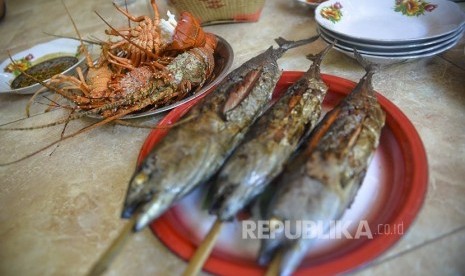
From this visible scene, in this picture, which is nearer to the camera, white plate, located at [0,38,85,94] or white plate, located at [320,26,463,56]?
white plate, located at [320,26,463,56]

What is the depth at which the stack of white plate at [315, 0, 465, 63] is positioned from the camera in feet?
3.95

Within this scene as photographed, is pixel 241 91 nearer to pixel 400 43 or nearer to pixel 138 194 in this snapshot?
pixel 138 194

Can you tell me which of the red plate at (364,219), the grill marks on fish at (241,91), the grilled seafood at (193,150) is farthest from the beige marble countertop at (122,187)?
the grill marks on fish at (241,91)

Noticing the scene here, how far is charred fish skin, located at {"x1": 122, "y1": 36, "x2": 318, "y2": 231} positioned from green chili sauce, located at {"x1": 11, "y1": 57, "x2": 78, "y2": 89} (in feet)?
3.62

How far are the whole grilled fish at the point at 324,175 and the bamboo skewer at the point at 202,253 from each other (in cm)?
11

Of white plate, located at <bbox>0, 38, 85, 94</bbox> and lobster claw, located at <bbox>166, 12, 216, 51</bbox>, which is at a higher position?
lobster claw, located at <bbox>166, 12, 216, 51</bbox>

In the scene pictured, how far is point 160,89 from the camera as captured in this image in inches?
54.6

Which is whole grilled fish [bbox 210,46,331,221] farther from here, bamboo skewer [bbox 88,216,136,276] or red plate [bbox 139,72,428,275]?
bamboo skewer [bbox 88,216,136,276]

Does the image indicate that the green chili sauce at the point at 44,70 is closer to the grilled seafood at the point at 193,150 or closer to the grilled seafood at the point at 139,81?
the grilled seafood at the point at 139,81

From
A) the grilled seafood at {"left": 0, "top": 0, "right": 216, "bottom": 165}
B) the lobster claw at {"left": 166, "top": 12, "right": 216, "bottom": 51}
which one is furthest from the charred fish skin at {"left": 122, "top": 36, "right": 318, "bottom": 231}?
the lobster claw at {"left": 166, "top": 12, "right": 216, "bottom": 51}

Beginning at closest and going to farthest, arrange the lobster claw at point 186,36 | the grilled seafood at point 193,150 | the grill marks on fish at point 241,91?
the grilled seafood at point 193,150, the grill marks on fish at point 241,91, the lobster claw at point 186,36

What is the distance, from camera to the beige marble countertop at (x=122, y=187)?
0.83 m

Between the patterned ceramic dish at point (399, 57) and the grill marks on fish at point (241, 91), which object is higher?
the grill marks on fish at point (241, 91)

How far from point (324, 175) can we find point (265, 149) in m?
0.18
